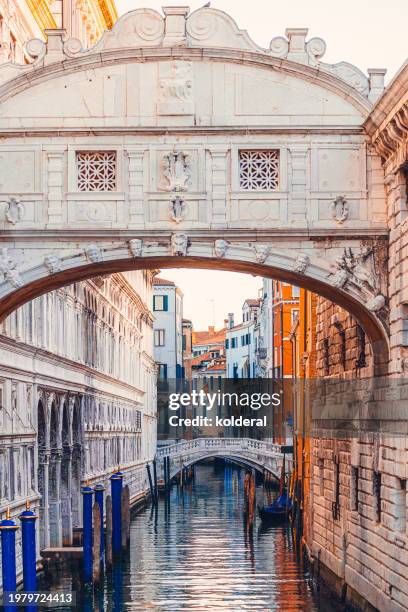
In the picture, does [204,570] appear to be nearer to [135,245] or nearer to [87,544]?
[87,544]

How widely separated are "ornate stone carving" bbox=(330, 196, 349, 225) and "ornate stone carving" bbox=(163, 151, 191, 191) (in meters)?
1.83

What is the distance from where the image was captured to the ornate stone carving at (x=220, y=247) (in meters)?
17.6

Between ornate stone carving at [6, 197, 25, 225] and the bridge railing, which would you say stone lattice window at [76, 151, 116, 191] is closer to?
ornate stone carving at [6, 197, 25, 225]

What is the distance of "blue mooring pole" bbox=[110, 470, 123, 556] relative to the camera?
28.2 m

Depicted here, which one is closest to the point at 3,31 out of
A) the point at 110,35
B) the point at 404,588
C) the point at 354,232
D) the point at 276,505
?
the point at 110,35

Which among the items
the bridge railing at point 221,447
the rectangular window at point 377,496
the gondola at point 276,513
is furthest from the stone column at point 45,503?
the bridge railing at point 221,447

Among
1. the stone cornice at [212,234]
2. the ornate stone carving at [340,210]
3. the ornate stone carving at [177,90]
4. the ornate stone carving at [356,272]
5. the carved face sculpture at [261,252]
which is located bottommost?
the ornate stone carving at [356,272]

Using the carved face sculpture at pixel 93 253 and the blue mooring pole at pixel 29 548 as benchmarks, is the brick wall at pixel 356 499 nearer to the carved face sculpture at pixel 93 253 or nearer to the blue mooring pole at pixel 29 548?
the carved face sculpture at pixel 93 253

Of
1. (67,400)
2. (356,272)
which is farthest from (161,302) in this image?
(356,272)

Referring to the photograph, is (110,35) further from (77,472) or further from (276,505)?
(276,505)

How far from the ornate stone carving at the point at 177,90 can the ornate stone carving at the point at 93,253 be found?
1.84 meters

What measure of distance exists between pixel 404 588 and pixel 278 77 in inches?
250

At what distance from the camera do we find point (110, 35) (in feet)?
58.2

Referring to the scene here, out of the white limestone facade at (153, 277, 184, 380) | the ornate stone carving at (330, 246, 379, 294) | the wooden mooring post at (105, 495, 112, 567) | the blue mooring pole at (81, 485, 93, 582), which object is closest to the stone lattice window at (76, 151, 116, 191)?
the ornate stone carving at (330, 246, 379, 294)
